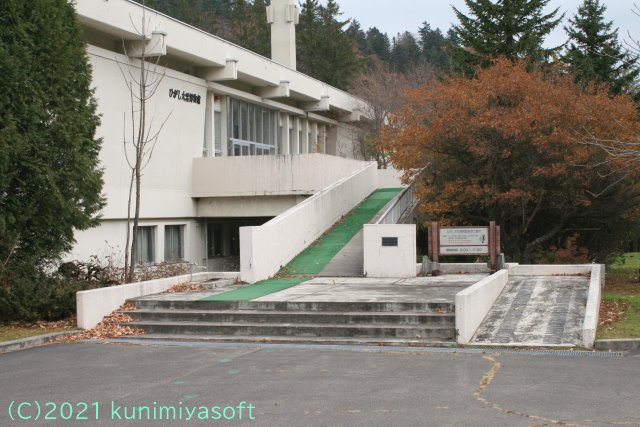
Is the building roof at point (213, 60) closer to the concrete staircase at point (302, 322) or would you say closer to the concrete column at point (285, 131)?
the concrete column at point (285, 131)

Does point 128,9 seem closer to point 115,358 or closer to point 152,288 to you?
point 152,288

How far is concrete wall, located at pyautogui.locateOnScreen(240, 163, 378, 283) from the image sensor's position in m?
18.9

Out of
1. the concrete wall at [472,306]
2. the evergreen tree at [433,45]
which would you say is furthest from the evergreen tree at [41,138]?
the evergreen tree at [433,45]

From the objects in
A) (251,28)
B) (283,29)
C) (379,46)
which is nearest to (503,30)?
(283,29)

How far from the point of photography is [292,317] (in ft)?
46.3

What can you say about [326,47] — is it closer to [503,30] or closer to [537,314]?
[503,30]

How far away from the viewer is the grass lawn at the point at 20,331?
13508 mm

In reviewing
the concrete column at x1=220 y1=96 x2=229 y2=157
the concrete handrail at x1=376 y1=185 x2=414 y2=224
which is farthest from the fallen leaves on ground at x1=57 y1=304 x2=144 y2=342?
the concrete column at x1=220 y1=96 x2=229 y2=157

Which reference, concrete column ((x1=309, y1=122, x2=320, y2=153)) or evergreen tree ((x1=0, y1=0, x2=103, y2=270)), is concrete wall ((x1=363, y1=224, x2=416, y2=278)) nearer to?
evergreen tree ((x1=0, y1=0, x2=103, y2=270))

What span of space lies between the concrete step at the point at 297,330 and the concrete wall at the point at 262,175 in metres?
13.9

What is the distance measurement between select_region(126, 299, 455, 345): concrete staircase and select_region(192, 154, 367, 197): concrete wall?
43.6 feet

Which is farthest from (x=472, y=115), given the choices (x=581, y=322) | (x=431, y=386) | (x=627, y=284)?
(x=431, y=386)

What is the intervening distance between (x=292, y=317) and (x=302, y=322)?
216mm

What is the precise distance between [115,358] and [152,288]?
5.15 m
